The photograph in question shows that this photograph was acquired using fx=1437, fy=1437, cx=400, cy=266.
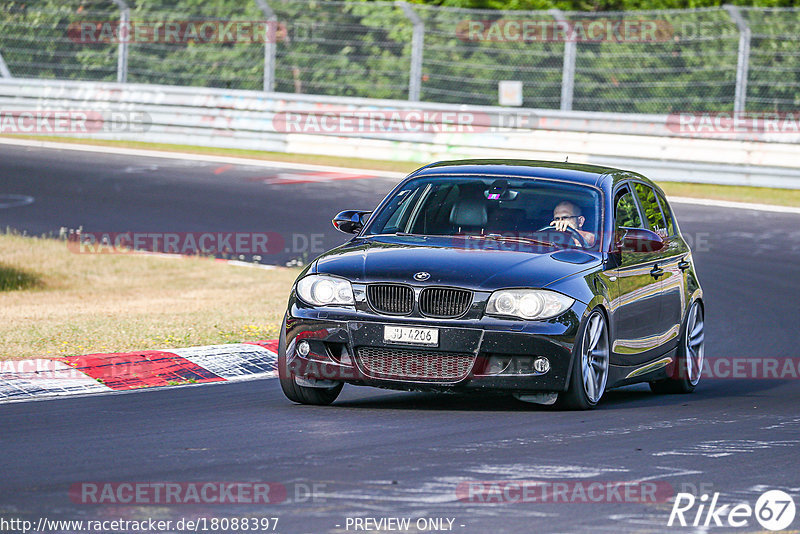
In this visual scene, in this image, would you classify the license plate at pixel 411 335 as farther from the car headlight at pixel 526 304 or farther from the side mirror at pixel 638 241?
the side mirror at pixel 638 241

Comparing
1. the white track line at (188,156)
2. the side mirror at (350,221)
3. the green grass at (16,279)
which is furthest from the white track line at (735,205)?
the side mirror at (350,221)

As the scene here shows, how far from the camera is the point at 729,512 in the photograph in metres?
5.83

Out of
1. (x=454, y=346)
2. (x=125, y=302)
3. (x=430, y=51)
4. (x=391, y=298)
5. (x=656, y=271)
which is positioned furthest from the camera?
(x=430, y=51)

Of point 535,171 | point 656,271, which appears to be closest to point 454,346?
point 535,171

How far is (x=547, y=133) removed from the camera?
24.3m

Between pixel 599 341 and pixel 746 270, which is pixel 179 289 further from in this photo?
pixel 599 341

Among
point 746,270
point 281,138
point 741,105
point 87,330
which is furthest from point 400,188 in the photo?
point 281,138

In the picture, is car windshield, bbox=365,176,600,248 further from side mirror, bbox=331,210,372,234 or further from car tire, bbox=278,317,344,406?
car tire, bbox=278,317,344,406

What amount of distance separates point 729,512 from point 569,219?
355 centimetres

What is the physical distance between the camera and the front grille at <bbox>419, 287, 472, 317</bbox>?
8.07 metres

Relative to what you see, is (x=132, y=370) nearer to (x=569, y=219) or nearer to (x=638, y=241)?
(x=569, y=219)

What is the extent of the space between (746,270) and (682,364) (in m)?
6.62

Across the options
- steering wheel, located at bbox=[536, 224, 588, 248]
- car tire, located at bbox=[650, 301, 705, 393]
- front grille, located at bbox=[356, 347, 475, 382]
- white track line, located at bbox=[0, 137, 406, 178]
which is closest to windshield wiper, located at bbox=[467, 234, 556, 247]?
steering wheel, located at bbox=[536, 224, 588, 248]

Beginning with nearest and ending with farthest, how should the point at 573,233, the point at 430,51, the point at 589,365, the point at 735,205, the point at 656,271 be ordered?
the point at 589,365
the point at 573,233
the point at 656,271
the point at 735,205
the point at 430,51
